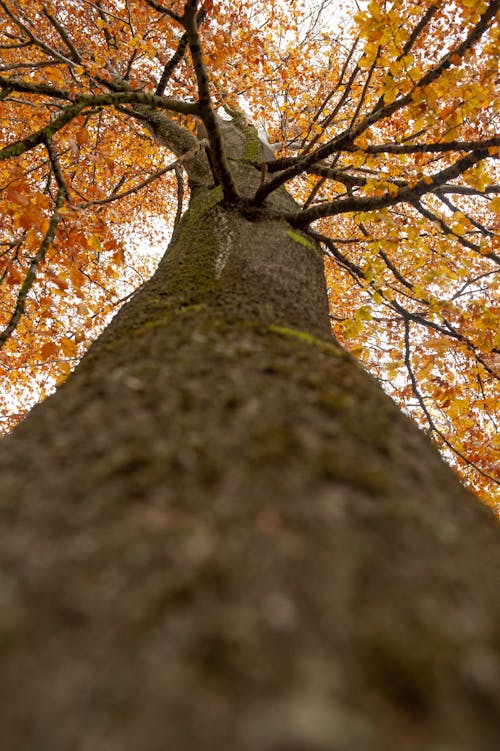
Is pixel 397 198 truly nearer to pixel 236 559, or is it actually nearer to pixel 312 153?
pixel 312 153

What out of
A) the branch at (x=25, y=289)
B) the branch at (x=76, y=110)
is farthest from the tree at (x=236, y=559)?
the branch at (x=76, y=110)

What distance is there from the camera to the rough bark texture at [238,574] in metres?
0.49

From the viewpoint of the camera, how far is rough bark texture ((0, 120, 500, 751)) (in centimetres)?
49

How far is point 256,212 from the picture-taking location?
11.4ft

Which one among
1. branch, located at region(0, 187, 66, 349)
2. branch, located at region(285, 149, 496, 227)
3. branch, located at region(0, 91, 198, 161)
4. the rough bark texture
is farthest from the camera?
branch, located at region(285, 149, 496, 227)

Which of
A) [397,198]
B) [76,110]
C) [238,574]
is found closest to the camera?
[238,574]

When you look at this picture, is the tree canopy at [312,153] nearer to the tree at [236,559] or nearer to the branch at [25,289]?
the branch at [25,289]

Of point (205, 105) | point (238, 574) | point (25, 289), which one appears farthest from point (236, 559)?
point (205, 105)

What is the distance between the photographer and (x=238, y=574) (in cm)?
66

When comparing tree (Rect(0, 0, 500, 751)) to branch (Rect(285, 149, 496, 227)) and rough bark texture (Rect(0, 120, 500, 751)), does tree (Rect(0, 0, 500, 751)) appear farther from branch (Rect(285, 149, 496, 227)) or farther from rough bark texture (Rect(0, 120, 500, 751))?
branch (Rect(285, 149, 496, 227))

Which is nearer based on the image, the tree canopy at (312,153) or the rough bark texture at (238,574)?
the rough bark texture at (238,574)

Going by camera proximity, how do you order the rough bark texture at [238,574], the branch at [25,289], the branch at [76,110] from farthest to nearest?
the branch at [76,110]
the branch at [25,289]
the rough bark texture at [238,574]

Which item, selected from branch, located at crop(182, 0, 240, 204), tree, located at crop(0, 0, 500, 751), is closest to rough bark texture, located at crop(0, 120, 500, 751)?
tree, located at crop(0, 0, 500, 751)

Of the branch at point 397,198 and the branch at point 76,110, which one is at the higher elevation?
the branch at point 397,198
